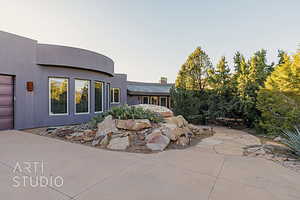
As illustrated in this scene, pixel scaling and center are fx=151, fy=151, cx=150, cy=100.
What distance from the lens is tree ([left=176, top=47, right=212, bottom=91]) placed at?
10.1 m

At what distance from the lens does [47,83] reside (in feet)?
25.4

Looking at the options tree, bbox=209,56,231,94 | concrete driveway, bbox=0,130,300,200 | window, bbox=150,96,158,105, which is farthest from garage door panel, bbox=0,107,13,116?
window, bbox=150,96,158,105

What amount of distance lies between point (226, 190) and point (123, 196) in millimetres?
1541

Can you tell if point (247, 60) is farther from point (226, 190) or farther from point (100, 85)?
point (100, 85)

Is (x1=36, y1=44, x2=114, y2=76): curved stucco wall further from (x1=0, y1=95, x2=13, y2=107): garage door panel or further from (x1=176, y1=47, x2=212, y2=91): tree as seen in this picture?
(x1=176, y1=47, x2=212, y2=91): tree

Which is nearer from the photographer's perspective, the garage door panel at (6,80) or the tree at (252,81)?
the garage door panel at (6,80)

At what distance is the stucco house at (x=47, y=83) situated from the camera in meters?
6.71

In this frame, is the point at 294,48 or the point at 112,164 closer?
the point at 112,164

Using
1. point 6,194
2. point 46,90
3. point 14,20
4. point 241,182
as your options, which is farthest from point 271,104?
point 14,20

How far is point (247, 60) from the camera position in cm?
832

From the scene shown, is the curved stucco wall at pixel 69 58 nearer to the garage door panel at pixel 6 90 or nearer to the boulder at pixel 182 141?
the garage door panel at pixel 6 90

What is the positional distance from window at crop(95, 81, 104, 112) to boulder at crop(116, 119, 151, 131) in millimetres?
4704

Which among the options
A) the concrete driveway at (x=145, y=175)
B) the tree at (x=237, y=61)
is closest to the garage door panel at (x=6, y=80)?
the concrete driveway at (x=145, y=175)

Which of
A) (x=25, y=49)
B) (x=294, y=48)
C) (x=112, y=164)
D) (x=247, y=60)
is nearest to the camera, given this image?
(x=112, y=164)
